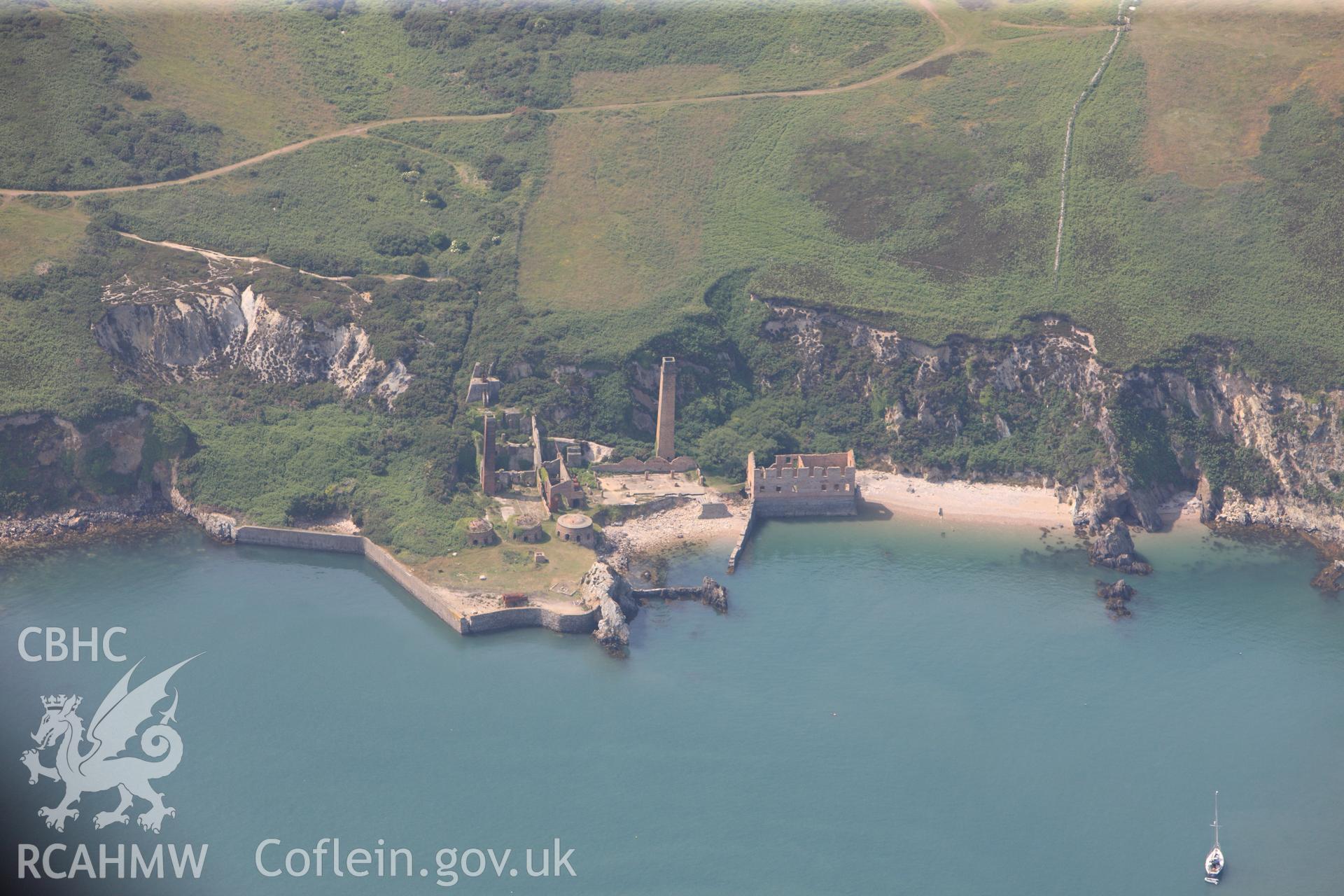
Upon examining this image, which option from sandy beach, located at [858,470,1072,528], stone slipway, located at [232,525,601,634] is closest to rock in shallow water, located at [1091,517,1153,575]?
sandy beach, located at [858,470,1072,528]

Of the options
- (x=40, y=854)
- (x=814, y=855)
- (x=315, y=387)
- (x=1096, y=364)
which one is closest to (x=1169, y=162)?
(x=1096, y=364)

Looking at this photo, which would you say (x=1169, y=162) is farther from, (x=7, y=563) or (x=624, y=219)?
(x=7, y=563)

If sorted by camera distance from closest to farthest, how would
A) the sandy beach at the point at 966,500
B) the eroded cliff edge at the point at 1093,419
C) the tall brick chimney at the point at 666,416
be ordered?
the sandy beach at the point at 966,500 → the eroded cliff edge at the point at 1093,419 → the tall brick chimney at the point at 666,416

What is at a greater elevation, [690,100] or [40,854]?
[690,100]

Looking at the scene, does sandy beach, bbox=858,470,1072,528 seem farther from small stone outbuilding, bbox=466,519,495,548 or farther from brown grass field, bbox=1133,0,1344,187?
brown grass field, bbox=1133,0,1344,187

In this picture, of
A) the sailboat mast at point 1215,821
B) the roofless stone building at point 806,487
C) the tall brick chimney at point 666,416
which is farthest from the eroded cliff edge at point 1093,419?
the sailboat mast at point 1215,821

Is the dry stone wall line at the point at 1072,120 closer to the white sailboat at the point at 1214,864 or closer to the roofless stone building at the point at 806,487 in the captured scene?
the roofless stone building at the point at 806,487

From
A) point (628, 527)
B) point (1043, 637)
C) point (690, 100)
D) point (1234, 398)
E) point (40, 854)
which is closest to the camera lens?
point (40, 854)
